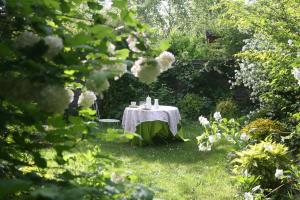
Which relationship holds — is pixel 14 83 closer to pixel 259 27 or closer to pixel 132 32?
pixel 132 32

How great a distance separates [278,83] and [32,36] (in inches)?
149

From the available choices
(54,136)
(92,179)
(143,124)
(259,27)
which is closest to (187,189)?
(259,27)

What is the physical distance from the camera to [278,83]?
4617mm

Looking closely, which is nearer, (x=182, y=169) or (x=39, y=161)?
(x=39, y=161)

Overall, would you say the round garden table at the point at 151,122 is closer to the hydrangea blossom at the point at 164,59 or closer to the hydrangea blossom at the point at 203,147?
the hydrangea blossom at the point at 203,147

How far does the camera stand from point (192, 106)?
10.7m

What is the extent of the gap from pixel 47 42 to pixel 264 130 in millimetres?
5048

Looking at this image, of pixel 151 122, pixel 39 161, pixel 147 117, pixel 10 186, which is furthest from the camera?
pixel 151 122

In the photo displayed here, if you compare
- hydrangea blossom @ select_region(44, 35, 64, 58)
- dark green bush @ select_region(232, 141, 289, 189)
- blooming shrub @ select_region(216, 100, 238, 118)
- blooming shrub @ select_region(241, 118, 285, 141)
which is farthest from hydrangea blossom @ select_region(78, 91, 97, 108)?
blooming shrub @ select_region(216, 100, 238, 118)

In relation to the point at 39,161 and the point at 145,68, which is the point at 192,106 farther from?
the point at 39,161

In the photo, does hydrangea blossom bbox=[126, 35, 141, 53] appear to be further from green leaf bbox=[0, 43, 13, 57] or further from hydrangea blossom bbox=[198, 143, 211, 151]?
hydrangea blossom bbox=[198, 143, 211, 151]

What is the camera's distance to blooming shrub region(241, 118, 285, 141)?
18.8 feet

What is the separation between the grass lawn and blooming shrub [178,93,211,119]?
8.76 feet

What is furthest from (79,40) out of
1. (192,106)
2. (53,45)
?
(192,106)
